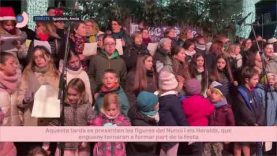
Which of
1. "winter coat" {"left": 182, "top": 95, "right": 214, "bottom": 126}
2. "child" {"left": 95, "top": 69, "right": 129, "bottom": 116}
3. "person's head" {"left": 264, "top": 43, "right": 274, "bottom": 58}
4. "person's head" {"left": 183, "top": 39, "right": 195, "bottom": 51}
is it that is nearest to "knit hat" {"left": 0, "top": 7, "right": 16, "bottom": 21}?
"child" {"left": 95, "top": 69, "right": 129, "bottom": 116}

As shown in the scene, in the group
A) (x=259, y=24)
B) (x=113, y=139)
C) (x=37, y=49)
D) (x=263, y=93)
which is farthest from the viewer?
(x=259, y=24)

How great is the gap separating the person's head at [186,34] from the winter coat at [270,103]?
43.0 inches

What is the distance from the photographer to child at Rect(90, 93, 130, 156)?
5.51 metres

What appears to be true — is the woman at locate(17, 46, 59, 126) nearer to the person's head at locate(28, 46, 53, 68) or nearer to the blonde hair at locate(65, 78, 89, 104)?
the person's head at locate(28, 46, 53, 68)

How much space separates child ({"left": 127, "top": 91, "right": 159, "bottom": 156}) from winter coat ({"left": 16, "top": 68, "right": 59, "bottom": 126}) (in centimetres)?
80

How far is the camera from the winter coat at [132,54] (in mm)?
6203

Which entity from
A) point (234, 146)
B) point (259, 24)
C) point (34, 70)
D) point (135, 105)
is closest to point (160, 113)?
point (135, 105)

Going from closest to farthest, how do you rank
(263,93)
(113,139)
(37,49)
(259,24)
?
(113,139)
(37,49)
(263,93)
(259,24)

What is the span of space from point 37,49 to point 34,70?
8.7 inches

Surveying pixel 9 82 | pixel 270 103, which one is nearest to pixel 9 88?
pixel 9 82

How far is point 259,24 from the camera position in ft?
22.2

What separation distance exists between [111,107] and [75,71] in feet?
2.00

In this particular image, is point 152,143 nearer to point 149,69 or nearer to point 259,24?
point 149,69

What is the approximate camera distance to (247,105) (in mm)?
6094
